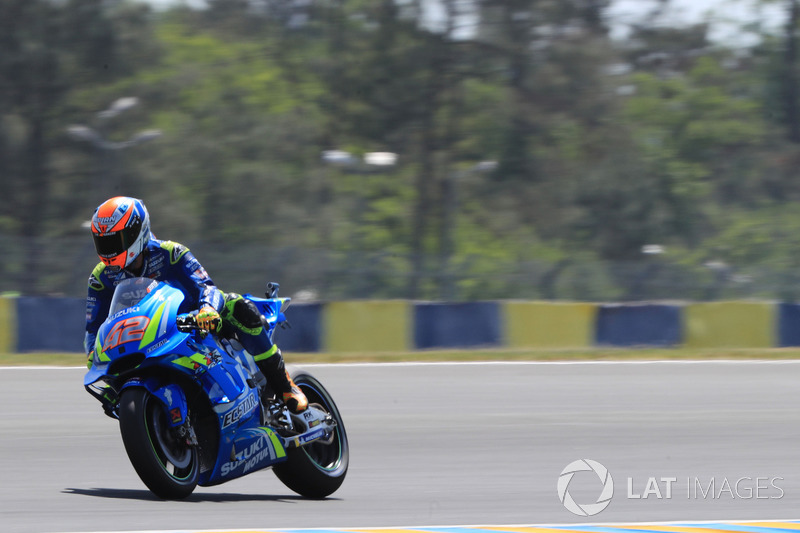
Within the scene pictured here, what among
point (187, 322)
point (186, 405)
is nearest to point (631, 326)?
point (186, 405)

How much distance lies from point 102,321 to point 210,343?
607 mm

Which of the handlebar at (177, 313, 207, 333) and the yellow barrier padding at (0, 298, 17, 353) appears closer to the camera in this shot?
the handlebar at (177, 313, 207, 333)

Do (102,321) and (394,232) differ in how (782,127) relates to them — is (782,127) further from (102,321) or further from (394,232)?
(102,321)

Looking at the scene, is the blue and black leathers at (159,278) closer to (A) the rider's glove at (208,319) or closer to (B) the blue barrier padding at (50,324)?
(A) the rider's glove at (208,319)

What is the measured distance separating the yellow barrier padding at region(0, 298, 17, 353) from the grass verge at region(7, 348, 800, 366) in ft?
0.57

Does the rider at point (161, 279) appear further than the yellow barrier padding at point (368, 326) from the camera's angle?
No

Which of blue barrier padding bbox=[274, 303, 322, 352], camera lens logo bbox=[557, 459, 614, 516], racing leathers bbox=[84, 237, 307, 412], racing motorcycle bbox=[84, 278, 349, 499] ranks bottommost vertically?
camera lens logo bbox=[557, 459, 614, 516]

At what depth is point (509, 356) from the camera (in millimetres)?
15227

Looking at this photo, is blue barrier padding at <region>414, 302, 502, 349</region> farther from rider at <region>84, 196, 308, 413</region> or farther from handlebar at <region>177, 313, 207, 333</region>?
handlebar at <region>177, 313, 207, 333</region>

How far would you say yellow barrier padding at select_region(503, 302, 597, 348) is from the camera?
53.9ft

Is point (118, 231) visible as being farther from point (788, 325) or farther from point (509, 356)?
point (788, 325)

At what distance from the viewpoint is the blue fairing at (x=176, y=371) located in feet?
17.5

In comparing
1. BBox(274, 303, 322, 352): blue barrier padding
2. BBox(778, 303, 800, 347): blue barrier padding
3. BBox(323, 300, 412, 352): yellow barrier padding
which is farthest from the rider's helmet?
BBox(778, 303, 800, 347): blue barrier padding

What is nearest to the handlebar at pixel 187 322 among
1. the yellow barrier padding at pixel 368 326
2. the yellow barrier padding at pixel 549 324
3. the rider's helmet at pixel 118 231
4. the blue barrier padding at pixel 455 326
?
the rider's helmet at pixel 118 231
